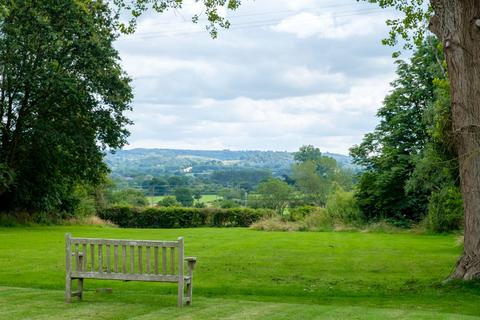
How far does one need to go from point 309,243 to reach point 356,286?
387 inches

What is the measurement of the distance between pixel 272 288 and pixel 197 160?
305ft

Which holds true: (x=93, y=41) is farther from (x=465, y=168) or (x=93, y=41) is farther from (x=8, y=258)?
(x=465, y=168)

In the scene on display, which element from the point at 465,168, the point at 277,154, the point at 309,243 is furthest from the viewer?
the point at 277,154

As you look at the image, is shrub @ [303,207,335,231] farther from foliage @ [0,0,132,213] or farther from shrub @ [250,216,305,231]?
foliage @ [0,0,132,213]

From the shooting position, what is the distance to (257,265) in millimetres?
15320

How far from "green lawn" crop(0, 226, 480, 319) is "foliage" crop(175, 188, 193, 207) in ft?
117

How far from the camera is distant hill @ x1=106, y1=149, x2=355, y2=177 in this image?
9594 centimetres

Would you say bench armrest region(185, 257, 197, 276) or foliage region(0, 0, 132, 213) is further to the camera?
foliage region(0, 0, 132, 213)

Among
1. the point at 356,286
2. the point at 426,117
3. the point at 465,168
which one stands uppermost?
the point at 426,117

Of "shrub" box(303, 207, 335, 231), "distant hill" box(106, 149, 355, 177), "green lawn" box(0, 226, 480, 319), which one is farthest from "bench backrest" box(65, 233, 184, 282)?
"distant hill" box(106, 149, 355, 177)

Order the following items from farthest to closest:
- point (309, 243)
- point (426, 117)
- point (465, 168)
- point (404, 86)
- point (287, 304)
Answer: point (404, 86) → point (309, 243) → point (426, 117) → point (465, 168) → point (287, 304)

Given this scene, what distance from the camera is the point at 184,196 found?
5591cm

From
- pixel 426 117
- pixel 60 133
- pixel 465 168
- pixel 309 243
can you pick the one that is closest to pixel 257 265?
pixel 465 168

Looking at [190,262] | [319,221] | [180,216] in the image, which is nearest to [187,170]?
[180,216]
